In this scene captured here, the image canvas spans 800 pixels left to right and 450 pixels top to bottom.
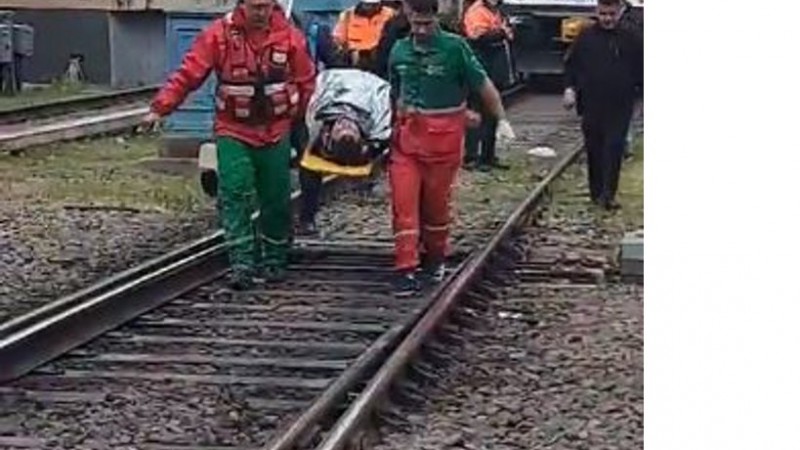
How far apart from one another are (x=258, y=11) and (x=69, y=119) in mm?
12755

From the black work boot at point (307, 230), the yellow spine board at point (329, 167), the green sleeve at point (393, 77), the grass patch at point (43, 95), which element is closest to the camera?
the green sleeve at point (393, 77)

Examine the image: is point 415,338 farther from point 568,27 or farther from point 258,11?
point 568,27

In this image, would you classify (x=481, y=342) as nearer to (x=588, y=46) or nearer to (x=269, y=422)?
(x=269, y=422)

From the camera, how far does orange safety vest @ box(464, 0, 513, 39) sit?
1703 cm

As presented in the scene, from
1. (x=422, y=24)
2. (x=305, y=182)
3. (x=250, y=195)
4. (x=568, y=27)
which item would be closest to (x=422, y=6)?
(x=422, y=24)

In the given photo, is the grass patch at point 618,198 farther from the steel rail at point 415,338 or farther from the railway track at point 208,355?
the railway track at point 208,355

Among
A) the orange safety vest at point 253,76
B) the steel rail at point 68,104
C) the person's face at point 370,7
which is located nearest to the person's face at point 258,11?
the orange safety vest at point 253,76

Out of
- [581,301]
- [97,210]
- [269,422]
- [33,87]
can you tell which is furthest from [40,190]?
[33,87]

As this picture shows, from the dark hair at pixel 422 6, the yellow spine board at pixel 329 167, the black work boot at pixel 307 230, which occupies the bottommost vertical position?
the black work boot at pixel 307 230

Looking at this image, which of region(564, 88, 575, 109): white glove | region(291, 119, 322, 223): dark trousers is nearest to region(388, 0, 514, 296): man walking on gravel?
region(291, 119, 322, 223): dark trousers

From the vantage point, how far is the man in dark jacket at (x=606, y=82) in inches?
544

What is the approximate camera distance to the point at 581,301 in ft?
34.4

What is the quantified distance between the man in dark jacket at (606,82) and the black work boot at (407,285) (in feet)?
13.0

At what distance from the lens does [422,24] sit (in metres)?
9.80
